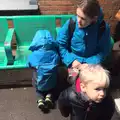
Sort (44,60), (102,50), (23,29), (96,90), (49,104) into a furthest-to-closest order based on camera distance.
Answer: (23,29) → (49,104) → (102,50) → (44,60) → (96,90)

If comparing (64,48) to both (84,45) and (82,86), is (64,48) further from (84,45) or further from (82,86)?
(82,86)

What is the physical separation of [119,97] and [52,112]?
2.30 ft

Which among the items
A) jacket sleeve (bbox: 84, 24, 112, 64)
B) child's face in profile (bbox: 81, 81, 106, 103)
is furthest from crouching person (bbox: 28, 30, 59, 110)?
child's face in profile (bbox: 81, 81, 106, 103)

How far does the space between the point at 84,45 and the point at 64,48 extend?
0.63 ft

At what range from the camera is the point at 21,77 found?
2303 mm

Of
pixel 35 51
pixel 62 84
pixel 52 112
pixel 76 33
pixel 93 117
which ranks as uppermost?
pixel 76 33

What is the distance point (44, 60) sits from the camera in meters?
1.96

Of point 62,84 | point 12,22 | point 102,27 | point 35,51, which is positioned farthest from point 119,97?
point 12,22

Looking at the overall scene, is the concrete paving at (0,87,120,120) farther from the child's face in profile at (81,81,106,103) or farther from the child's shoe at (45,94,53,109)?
the child's face in profile at (81,81,106,103)

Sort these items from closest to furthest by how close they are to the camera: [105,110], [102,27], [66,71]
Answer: [105,110] < [102,27] < [66,71]

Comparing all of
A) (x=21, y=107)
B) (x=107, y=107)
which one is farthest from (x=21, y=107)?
(x=107, y=107)

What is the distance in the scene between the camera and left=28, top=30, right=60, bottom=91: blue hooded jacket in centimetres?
195

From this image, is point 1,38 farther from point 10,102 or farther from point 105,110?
point 105,110

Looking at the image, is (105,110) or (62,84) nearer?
(105,110)
